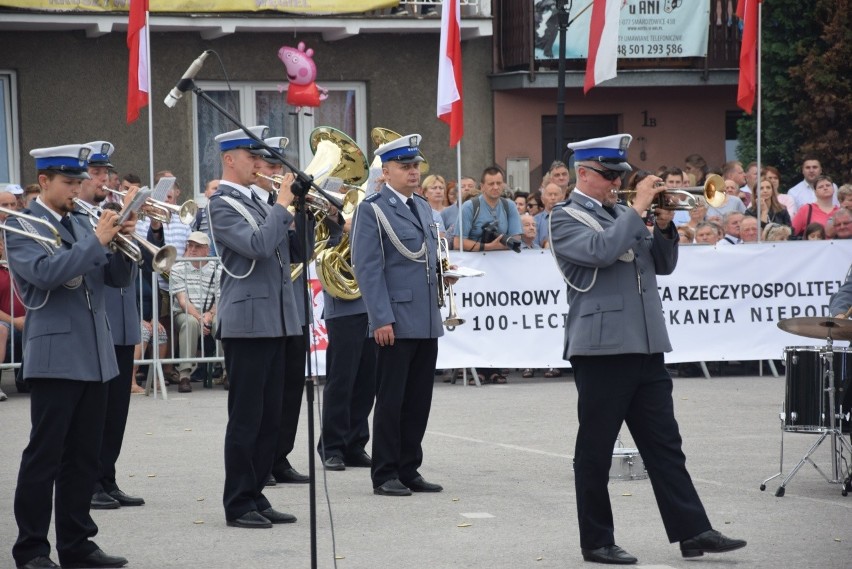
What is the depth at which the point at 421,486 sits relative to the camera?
9047mm

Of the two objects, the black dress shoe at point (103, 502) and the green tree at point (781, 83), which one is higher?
the green tree at point (781, 83)

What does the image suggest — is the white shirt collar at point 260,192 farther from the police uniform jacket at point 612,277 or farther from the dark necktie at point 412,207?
the police uniform jacket at point 612,277

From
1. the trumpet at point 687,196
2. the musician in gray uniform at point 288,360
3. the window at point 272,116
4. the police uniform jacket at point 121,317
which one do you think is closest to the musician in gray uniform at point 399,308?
the musician in gray uniform at point 288,360

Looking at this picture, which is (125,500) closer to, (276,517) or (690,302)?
(276,517)

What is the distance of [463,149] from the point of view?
854 inches

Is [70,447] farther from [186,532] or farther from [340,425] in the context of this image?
[340,425]

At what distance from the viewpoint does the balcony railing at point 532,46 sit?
21547 mm

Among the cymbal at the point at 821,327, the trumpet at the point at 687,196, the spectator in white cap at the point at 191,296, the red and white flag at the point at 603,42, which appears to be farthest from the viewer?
the red and white flag at the point at 603,42

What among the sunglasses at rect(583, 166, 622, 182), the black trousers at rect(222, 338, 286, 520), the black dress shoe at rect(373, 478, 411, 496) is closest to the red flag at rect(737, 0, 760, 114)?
the black dress shoe at rect(373, 478, 411, 496)

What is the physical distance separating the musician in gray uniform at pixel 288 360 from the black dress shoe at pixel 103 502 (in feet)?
3.21

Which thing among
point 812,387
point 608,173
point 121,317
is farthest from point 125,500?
point 812,387

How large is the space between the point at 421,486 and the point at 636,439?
215 centimetres

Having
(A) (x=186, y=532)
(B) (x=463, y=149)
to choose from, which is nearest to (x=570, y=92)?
(B) (x=463, y=149)

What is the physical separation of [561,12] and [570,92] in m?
2.99
